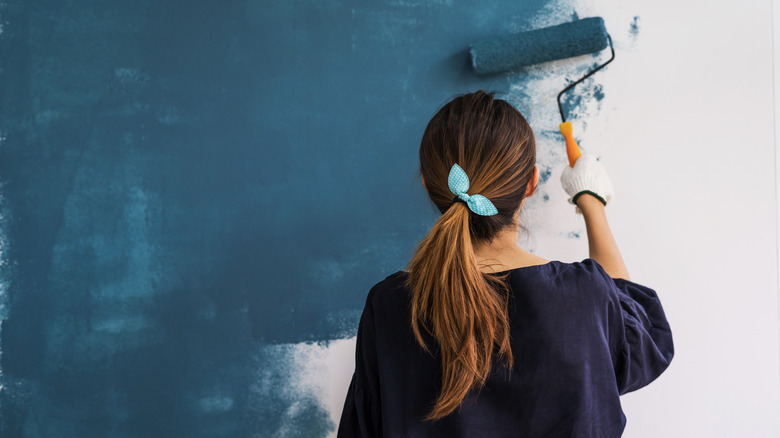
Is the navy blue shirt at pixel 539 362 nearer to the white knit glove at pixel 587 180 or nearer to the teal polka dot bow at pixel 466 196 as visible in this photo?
the teal polka dot bow at pixel 466 196

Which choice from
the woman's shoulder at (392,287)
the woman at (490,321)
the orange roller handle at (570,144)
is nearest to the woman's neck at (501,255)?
the woman at (490,321)

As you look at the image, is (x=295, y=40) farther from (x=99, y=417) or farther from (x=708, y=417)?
(x=708, y=417)

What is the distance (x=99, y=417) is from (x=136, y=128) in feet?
2.10

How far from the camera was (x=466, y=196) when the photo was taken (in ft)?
2.26

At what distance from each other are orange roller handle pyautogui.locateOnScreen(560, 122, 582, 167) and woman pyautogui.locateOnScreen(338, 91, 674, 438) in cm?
30

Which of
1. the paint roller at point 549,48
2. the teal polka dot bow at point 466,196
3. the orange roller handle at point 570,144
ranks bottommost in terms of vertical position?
the teal polka dot bow at point 466,196

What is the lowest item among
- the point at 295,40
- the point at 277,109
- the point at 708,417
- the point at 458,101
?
the point at 708,417

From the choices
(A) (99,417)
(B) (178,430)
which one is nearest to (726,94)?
(B) (178,430)

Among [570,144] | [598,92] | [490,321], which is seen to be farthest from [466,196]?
[598,92]

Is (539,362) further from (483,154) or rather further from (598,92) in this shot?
(598,92)

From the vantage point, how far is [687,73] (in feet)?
3.60

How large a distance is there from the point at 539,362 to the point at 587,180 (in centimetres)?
41

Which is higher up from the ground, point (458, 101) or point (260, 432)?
point (458, 101)

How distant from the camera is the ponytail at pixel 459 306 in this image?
26.7 inches
